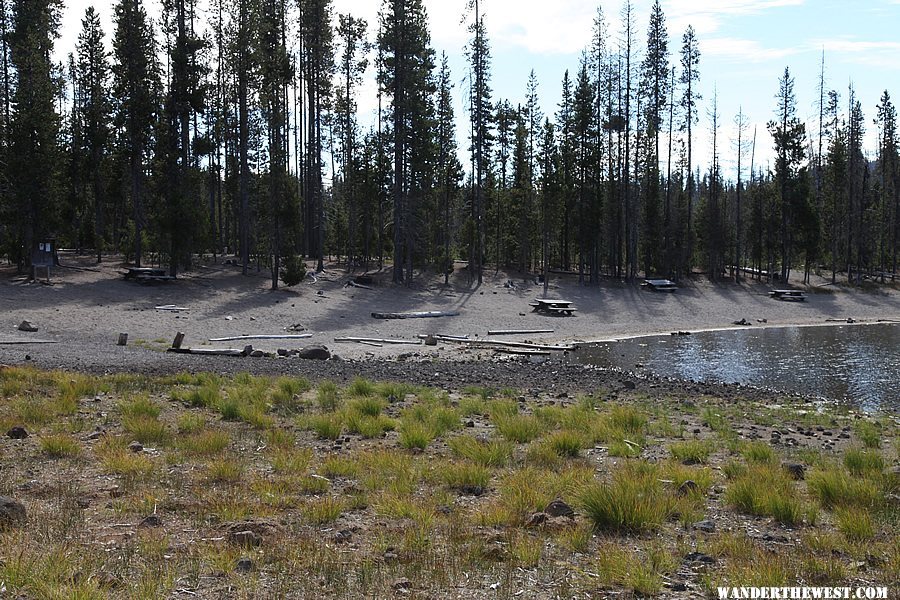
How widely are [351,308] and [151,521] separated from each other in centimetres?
2813

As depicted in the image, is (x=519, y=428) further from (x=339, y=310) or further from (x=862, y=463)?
(x=339, y=310)

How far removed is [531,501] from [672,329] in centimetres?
3191

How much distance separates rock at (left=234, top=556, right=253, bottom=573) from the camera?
5.37m

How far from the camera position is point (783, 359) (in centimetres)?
2667

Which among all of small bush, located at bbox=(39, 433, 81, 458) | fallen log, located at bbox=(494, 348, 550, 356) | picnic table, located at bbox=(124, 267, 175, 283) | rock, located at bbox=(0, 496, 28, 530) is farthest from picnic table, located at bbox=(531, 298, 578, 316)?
rock, located at bbox=(0, 496, 28, 530)

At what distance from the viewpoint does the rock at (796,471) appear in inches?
338

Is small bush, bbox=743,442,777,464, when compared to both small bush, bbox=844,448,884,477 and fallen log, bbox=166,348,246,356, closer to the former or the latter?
small bush, bbox=844,448,884,477

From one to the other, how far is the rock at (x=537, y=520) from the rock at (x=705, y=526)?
1.42 meters

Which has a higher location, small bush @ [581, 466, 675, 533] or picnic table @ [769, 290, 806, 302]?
small bush @ [581, 466, 675, 533]

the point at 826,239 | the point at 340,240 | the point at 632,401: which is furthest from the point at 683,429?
the point at 826,239

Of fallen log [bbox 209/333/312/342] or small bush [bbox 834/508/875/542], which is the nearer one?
small bush [bbox 834/508/875/542]

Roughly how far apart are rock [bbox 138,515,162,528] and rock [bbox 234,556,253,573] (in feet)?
4.45

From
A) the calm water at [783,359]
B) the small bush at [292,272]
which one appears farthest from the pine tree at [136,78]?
the calm water at [783,359]

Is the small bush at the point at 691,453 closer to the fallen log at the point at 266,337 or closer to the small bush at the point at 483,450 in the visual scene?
the small bush at the point at 483,450
